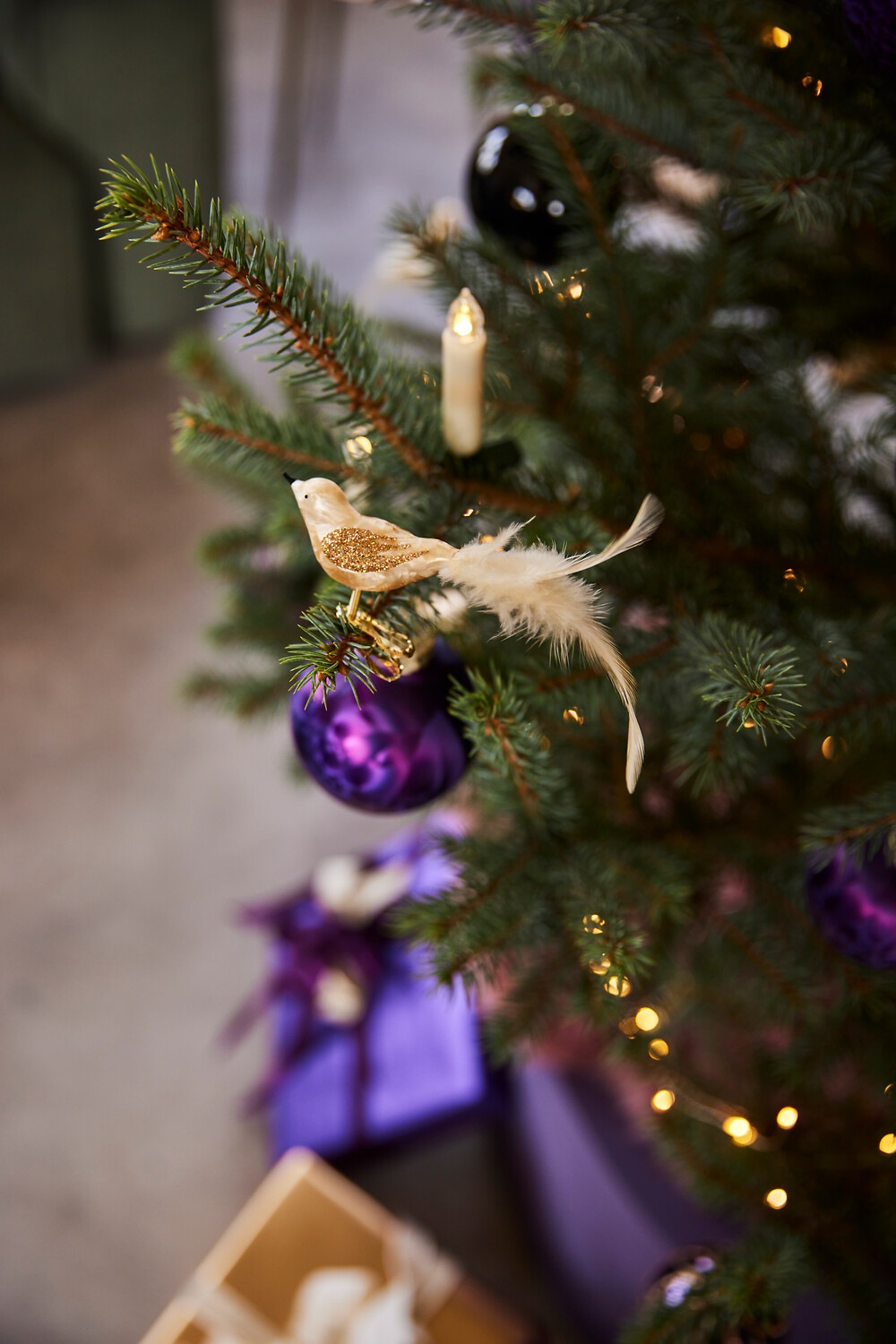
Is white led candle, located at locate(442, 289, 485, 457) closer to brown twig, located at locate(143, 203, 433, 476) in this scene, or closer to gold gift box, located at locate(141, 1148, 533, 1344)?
brown twig, located at locate(143, 203, 433, 476)

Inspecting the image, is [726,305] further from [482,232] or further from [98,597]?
[98,597]

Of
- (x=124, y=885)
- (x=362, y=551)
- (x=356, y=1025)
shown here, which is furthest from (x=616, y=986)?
(x=124, y=885)

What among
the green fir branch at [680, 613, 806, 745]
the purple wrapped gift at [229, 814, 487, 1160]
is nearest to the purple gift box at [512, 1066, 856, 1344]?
the purple wrapped gift at [229, 814, 487, 1160]

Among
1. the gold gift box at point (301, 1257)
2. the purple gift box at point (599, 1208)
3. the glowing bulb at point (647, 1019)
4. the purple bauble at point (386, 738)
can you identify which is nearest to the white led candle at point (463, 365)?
the purple bauble at point (386, 738)

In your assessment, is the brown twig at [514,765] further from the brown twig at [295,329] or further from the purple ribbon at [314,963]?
the purple ribbon at [314,963]

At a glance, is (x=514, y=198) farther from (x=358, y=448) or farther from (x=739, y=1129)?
(x=739, y=1129)
